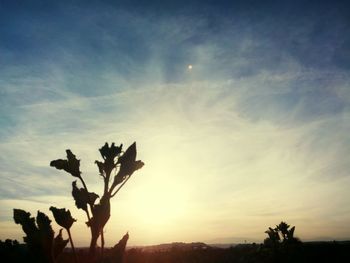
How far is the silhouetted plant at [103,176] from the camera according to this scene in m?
5.66

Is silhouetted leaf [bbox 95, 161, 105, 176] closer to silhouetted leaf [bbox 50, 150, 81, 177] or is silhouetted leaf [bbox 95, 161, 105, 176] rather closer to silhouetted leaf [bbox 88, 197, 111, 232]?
silhouetted leaf [bbox 50, 150, 81, 177]

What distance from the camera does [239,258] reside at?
1465 inches

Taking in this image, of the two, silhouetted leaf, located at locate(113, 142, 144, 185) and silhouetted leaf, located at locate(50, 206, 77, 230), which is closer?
silhouetted leaf, located at locate(50, 206, 77, 230)

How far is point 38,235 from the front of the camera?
18.7 feet

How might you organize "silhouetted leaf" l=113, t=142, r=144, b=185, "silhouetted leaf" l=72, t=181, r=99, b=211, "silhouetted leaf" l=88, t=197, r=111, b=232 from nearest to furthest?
"silhouetted leaf" l=88, t=197, r=111, b=232 < "silhouetted leaf" l=72, t=181, r=99, b=211 < "silhouetted leaf" l=113, t=142, r=144, b=185

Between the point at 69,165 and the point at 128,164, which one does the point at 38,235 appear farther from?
the point at 128,164

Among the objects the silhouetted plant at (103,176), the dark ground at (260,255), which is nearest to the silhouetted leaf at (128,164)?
the silhouetted plant at (103,176)

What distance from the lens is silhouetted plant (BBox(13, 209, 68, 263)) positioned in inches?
224

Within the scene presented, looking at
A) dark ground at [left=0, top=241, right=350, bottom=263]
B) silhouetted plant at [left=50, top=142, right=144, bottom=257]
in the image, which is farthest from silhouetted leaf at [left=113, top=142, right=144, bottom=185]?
dark ground at [left=0, top=241, right=350, bottom=263]

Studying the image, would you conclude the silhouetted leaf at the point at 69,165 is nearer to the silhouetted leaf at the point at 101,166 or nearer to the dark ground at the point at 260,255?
the silhouetted leaf at the point at 101,166

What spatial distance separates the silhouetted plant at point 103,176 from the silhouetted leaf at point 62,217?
10.9 inches

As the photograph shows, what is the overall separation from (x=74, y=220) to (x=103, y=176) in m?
0.88

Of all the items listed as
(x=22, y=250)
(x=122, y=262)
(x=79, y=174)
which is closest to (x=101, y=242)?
(x=122, y=262)

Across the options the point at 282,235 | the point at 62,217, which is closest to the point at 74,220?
the point at 62,217
